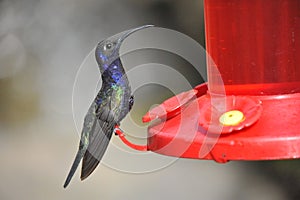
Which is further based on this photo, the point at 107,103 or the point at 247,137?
the point at 107,103

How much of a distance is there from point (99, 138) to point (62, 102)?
142 inches

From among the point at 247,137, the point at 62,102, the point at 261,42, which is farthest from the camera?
the point at 62,102

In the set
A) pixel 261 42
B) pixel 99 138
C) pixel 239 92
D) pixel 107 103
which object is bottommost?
pixel 99 138

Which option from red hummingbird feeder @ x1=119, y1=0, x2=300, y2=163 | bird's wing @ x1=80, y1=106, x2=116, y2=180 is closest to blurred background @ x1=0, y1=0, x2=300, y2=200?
bird's wing @ x1=80, y1=106, x2=116, y2=180

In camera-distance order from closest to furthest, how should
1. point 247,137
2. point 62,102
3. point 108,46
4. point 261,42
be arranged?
point 247,137 < point 261,42 < point 108,46 < point 62,102

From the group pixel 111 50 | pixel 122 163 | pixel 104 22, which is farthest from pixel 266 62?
pixel 104 22

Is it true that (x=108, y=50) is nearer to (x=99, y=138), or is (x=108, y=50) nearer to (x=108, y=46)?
(x=108, y=46)

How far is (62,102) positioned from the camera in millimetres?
6797

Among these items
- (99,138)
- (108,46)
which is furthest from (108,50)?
(99,138)

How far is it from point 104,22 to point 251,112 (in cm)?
446

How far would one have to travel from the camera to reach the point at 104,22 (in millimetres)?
6766

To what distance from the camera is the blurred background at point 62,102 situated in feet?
21.2

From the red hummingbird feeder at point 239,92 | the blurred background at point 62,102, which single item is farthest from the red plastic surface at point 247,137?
the blurred background at point 62,102

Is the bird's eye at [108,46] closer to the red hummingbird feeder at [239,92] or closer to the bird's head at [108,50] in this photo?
the bird's head at [108,50]
